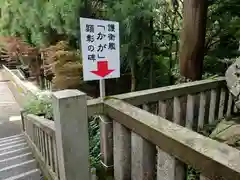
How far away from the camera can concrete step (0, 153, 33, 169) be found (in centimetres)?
331

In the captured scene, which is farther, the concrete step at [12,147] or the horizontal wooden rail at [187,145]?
the concrete step at [12,147]

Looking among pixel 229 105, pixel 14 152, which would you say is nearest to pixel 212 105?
pixel 229 105

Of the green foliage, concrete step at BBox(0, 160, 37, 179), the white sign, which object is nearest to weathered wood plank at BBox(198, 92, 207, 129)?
the white sign

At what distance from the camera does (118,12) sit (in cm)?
343

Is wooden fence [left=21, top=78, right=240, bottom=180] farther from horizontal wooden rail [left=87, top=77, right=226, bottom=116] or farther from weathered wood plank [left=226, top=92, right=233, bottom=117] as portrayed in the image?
weathered wood plank [left=226, top=92, right=233, bottom=117]

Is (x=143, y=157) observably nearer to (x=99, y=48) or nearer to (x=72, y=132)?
(x=72, y=132)

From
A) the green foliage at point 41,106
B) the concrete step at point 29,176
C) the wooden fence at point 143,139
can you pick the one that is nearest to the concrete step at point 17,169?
the concrete step at point 29,176

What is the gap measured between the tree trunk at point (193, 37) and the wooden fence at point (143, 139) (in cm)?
69

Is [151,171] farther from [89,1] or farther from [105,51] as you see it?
[89,1]

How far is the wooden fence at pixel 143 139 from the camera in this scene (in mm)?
779

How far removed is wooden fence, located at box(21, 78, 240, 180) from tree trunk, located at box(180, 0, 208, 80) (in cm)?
69

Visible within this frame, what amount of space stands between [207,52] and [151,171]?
3.01 m

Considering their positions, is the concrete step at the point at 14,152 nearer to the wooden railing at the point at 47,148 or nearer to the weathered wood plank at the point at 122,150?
the wooden railing at the point at 47,148

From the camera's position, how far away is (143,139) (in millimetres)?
1053
